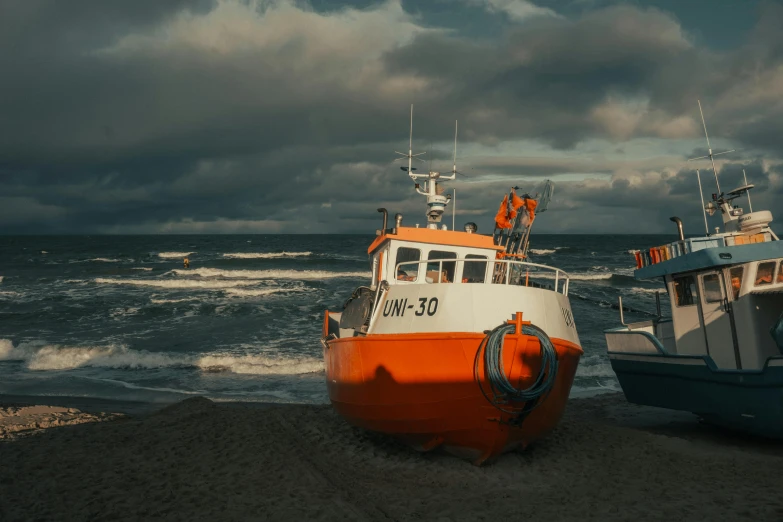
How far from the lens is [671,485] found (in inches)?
312

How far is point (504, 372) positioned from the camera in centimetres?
768

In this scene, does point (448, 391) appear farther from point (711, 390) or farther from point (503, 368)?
point (711, 390)

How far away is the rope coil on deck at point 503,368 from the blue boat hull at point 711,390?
377 centimetres

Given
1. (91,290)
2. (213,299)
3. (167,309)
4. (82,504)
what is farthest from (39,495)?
(91,290)

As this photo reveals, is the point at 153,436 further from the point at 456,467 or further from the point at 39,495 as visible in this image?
the point at 456,467

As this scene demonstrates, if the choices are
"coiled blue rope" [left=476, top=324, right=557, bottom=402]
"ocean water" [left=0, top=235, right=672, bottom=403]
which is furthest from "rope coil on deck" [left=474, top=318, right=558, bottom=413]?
"ocean water" [left=0, top=235, right=672, bottom=403]

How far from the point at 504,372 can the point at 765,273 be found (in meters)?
5.61

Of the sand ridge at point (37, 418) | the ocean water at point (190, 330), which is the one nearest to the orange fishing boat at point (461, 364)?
the sand ridge at point (37, 418)

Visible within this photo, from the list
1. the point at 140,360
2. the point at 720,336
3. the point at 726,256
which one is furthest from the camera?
the point at 140,360

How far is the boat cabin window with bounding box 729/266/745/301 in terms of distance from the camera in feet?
34.5

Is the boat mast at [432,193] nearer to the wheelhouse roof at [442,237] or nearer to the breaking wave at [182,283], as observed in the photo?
the wheelhouse roof at [442,237]

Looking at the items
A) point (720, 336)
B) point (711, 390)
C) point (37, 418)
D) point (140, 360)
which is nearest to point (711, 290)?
point (720, 336)

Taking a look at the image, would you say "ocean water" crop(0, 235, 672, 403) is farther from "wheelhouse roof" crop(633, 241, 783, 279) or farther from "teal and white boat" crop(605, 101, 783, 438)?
"wheelhouse roof" crop(633, 241, 783, 279)

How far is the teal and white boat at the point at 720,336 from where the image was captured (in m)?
9.73
